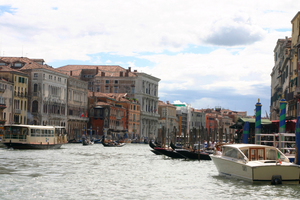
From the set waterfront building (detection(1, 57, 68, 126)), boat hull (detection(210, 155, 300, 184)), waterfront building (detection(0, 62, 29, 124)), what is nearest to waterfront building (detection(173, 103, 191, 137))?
waterfront building (detection(1, 57, 68, 126))

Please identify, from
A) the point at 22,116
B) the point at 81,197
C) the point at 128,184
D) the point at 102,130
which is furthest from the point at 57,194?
the point at 102,130

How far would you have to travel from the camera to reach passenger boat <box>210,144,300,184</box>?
1594 centimetres

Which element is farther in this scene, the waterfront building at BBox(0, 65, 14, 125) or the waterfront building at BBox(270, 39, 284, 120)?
the waterfront building at BBox(0, 65, 14, 125)

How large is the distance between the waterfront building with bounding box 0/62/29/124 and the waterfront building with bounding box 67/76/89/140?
436 inches

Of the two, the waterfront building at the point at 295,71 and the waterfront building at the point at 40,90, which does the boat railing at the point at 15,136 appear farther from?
the waterfront building at the point at 40,90

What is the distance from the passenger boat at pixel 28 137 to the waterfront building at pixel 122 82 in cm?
4898

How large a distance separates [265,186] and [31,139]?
25750mm

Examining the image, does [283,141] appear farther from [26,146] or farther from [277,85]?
[277,85]

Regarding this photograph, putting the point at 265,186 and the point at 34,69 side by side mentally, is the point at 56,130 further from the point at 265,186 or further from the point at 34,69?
the point at 265,186

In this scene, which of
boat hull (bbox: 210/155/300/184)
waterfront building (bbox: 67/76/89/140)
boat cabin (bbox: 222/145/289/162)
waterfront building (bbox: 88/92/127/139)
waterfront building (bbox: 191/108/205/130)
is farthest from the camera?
waterfront building (bbox: 191/108/205/130)

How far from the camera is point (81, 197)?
14094mm

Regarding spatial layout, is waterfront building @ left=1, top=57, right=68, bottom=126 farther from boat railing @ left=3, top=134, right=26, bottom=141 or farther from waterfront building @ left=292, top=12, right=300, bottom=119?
waterfront building @ left=292, top=12, right=300, bottom=119

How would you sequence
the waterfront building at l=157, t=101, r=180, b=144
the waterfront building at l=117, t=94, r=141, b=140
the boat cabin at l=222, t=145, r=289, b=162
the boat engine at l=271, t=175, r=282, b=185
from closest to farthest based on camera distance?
the boat engine at l=271, t=175, r=282, b=185, the boat cabin at l=222, t=145, r=289, b=162, the waterfront building at l=117, t=94, r=141, b=140, the waterfront building at l=157, t=101, r=180, b=144

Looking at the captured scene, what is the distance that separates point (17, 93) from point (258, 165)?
155 ft
